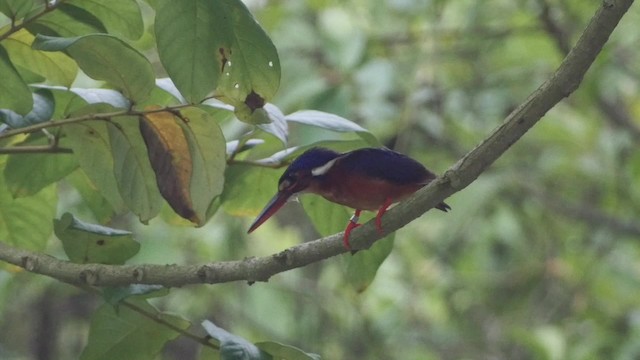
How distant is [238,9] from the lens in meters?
1.29

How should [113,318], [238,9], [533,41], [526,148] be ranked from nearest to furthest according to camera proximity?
[238,9] < [113,318] < [533,41] < [526,148]

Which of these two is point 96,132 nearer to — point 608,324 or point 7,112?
point 7,112

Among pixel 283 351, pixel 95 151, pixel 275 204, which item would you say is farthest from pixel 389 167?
pixel 95 151

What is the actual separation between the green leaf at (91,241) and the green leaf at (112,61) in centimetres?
18

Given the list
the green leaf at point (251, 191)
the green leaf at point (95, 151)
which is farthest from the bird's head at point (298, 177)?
the green leaf at point (95, 151)

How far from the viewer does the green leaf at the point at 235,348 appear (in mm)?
1334

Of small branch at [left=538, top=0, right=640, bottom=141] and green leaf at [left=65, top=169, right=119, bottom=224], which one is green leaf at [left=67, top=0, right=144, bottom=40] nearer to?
green leaf at [left=65, top=169, right=119, bottom=224]

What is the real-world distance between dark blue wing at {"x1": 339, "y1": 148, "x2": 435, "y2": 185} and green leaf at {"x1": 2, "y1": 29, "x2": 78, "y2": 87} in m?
0.41

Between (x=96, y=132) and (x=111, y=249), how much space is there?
0.16 metres

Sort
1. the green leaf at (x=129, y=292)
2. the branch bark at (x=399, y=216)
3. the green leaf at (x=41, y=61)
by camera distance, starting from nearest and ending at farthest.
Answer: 1. the branch bark at (x=399, y=216)
2. the green leaf at (x=129, y=292)
3. the green leaf at (x=41, y=61)

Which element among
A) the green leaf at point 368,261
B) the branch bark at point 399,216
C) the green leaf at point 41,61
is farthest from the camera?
the green leaf at point 368,261

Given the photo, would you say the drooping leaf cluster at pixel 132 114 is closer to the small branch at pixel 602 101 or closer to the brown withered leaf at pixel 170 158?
the brown withered leaf at pixel 170 158

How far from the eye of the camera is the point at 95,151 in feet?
4.81

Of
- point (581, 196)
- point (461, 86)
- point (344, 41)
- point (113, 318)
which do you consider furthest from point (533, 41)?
point (113, 318)
